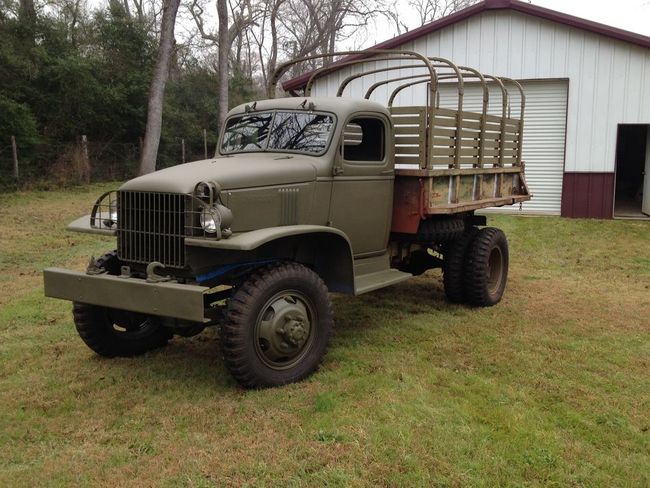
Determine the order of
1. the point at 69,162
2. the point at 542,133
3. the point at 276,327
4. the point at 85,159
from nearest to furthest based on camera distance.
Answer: the point at 276,327 → the point at 542,133 → the point at 69,162 → the point at 85,159

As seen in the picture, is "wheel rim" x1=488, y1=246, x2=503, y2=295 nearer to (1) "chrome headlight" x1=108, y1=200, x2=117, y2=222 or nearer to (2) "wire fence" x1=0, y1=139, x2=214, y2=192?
(1) "chrome headlight" x1=108, y1=200, x2=117, y2=222

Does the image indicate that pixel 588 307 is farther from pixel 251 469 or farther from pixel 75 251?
pixel 75 251

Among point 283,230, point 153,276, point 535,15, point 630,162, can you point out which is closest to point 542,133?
point 535,15

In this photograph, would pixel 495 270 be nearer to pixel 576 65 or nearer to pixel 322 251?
pixel 322 251

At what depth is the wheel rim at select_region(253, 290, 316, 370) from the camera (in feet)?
14.0

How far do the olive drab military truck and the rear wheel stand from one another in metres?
0.02

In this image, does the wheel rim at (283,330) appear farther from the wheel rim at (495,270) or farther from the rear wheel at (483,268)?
the wheel rim at (495,270)

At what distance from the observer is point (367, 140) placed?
5625 mm

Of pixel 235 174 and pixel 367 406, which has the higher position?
pixel 235 174

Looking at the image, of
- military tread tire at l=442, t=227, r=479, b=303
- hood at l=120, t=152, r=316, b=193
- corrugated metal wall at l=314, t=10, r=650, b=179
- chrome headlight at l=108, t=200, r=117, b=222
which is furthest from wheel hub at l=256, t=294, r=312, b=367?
corrugated metal wall at l=314, t=10, r=650, b=179

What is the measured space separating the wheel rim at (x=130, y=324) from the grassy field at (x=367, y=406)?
8.4 inches

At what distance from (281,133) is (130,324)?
6.68 ft

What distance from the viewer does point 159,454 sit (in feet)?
11.3

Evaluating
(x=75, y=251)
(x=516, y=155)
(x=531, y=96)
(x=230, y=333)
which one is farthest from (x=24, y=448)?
(x=531, y=96)
